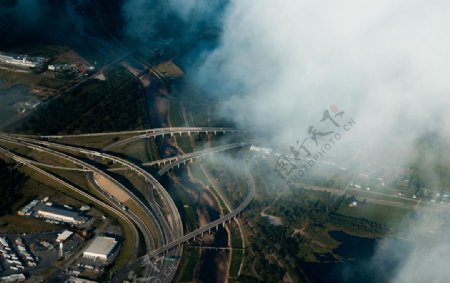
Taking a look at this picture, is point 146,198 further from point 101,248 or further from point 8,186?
point 8,186

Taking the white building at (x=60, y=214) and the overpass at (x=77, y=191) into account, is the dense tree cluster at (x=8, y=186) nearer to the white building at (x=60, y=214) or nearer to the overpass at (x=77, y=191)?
the overpass at (x=77, y=191)

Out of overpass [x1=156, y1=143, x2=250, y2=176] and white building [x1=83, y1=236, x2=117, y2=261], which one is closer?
white building [x1=83, y1=236, x2=117, y2=261]

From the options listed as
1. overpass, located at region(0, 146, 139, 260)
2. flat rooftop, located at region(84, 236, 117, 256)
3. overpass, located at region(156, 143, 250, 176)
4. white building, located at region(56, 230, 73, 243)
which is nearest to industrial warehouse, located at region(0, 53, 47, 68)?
overpass, located at region(0, 146, 139, 260)

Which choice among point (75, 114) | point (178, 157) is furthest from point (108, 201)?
point (75, 114)

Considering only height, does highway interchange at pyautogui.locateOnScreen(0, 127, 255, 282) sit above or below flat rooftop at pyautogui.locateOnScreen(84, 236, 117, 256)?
above

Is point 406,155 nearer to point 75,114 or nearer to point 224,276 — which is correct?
point 224,276

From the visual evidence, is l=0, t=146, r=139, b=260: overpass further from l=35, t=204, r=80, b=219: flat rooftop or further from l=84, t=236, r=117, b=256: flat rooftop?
l=35, t=204, r=80, b=219: flat rooftop

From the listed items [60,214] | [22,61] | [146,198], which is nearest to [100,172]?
[146,198]
